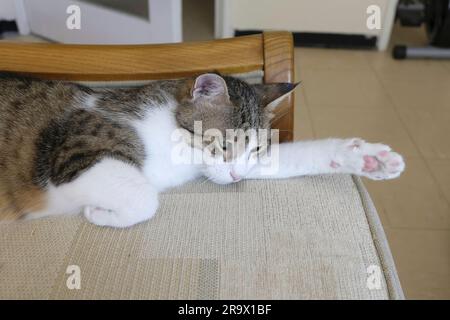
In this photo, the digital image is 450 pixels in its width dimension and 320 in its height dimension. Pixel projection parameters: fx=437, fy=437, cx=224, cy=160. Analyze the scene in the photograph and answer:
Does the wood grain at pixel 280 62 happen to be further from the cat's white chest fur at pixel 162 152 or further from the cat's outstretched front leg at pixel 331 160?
the cat's white chest fur at pixel 162 152

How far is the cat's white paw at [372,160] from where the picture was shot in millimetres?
910

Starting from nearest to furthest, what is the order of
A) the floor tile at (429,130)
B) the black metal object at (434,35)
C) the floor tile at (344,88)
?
the floor tile at (429,130)
the floor tile at (344,88)
the black metal object at (434,35)

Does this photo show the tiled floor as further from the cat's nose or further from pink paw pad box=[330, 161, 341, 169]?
the cat's nose

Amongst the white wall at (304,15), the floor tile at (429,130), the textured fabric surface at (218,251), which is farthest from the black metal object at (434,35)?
the textured fabric surface at (218,251)

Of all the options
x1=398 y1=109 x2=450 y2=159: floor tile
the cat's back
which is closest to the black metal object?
x1=398 y1=109 x2=450 y2=159: floor tile

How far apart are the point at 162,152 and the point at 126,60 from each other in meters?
0.23

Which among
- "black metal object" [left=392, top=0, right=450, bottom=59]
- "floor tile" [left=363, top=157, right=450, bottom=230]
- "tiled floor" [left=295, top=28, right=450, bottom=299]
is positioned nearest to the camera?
"tiled floor" [left=295, top=28, right=450, bottom=299]

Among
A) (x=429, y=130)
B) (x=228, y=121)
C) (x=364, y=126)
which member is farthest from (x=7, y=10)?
(x=429, y=130)

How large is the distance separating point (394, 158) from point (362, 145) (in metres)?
0.08

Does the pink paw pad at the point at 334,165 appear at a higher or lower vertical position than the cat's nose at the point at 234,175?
higher

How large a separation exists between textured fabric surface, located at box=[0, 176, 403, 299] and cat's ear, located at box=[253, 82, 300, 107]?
8.7 inches

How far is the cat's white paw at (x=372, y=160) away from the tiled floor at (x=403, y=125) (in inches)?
23.1

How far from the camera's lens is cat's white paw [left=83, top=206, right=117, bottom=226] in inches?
32.7
